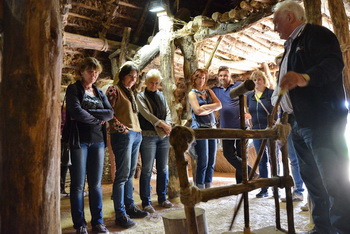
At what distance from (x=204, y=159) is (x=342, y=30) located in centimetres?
232

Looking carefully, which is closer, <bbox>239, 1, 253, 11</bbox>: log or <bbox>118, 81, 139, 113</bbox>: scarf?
<bbox>118, 81, 139, 113</bbox>: scarf

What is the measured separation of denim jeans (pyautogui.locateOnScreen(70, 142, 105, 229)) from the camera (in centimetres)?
269

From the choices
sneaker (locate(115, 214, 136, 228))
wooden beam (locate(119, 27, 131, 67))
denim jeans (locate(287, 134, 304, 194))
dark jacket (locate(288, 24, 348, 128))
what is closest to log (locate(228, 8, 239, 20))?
denim jeans (locate(287, 134, 304, 194))

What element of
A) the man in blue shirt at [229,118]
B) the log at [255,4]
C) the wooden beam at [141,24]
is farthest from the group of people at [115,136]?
the wooden beam at [141,24]

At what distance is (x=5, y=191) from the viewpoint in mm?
2000

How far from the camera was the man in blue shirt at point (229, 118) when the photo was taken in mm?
3875

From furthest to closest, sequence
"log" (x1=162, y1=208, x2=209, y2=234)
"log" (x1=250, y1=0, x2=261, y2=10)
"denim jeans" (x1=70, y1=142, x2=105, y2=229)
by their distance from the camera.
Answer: "log" (x1=250, y1=0, x2=261, y2=10), "denim jeans" (x1=70, y1=142, x2=105, y2=229), "log" (x1=162, y1=208, x2=209, y2=234)

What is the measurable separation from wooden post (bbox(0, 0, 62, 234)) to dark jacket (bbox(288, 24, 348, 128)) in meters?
1.89

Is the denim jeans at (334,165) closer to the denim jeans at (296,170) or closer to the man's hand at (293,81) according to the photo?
the man's hand at (293,81)

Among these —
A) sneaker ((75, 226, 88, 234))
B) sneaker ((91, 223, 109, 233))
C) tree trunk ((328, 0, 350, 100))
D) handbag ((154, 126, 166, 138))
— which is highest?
tree trunk ((328, 0, 350, 100))

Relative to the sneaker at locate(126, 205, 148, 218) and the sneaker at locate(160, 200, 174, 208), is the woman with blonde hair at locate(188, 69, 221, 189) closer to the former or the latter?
the sneaker at locate(160, 200, 174, 208)

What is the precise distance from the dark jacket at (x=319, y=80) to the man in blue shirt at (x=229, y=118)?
5.90ft

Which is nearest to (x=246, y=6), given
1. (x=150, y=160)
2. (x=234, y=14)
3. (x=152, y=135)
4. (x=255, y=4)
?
(x=255, y=4)

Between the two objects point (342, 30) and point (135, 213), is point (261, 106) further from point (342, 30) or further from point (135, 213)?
point (135, 213)
